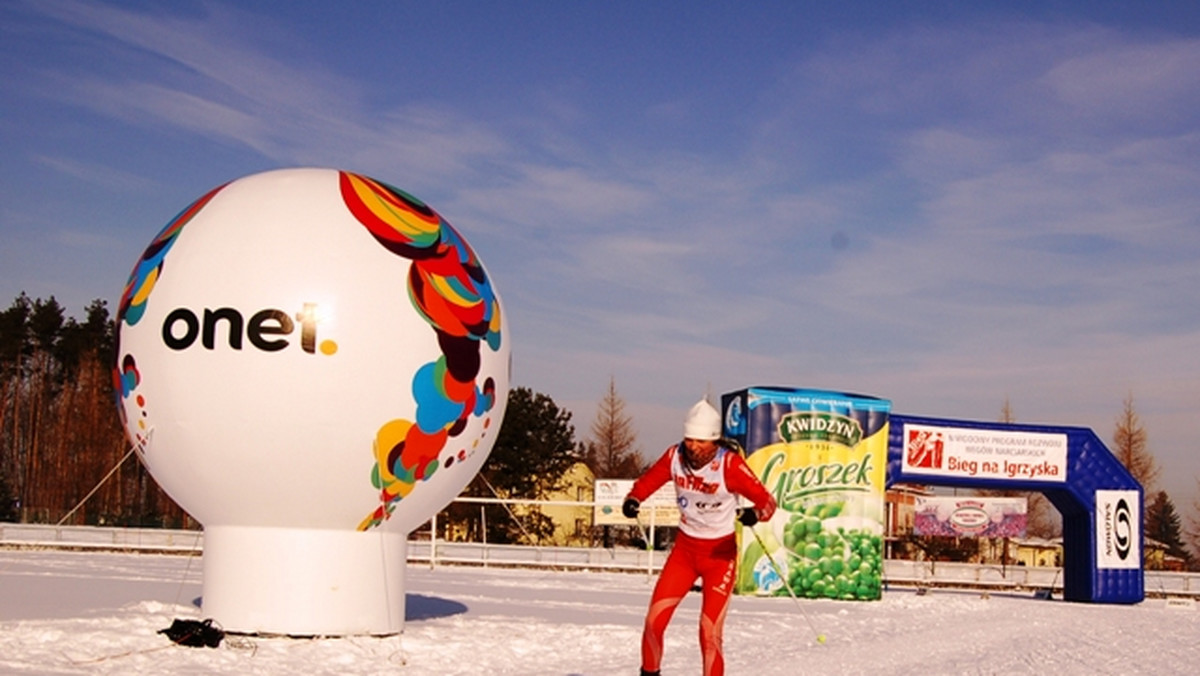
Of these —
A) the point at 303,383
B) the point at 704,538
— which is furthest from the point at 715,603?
the point at 303,383

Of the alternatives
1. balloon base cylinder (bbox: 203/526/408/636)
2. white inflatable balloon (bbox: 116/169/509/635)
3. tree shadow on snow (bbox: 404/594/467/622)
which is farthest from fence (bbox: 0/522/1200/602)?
white inflatable balloon (bbox: 116/169/509/635)

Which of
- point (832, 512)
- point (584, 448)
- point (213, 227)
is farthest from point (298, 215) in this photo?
point (584, 448)

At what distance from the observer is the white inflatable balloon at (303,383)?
11.9 m

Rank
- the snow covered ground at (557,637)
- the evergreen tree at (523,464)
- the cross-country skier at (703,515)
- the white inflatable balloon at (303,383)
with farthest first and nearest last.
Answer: the evergreen tree at (523,464)
the white inflatable balloon at (303,383)
the snow covered ground at (557,637)
the cross-country skier at (703,515)

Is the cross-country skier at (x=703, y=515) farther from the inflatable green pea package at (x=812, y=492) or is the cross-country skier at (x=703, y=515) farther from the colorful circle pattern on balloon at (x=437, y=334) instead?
the inflatable green pea package at (x=812, y=492)

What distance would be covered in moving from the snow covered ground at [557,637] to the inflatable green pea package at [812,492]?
89 cm

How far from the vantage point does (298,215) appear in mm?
12453

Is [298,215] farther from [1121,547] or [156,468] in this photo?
[1121,547]

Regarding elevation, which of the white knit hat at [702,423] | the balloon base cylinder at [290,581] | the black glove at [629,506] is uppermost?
the white knit hat at [702,423]

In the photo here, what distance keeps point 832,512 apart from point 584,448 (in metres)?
58.6

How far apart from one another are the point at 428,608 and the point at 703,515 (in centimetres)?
888

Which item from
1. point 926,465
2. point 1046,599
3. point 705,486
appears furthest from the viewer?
point 1046,599

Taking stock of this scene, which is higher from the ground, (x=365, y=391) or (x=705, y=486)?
(x=365, y=391)

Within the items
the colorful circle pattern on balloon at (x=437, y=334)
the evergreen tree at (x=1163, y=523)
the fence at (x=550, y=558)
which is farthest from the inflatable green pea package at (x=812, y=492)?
the evergreen tree at (x=1163, y=523)
